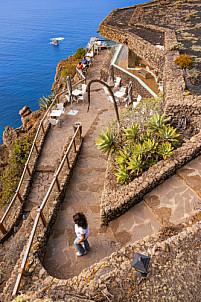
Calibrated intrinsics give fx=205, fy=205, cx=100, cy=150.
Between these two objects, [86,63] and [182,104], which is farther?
[86,63]

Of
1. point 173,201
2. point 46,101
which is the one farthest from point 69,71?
point 173,201

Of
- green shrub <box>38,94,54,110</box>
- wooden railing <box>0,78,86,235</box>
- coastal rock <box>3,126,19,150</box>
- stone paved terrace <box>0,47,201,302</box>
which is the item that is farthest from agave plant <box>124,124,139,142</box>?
coastal rock <box>3,126,19,150</box>

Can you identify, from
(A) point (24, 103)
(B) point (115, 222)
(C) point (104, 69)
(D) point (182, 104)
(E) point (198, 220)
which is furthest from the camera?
(A) point (24, 103)

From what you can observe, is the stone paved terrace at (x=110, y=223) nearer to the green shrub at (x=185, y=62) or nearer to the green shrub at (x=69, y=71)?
the green shrub at (x=185, y=62)

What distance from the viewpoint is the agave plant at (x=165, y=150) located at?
7.75 metres

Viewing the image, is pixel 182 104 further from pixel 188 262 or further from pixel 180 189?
pixel 188 262

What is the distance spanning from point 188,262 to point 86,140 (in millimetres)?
8492

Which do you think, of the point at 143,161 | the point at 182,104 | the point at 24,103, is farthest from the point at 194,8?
the point at 24,103

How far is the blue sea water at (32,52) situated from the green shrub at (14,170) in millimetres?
35823

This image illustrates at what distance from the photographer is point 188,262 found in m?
4.60

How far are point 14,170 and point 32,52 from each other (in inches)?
3393

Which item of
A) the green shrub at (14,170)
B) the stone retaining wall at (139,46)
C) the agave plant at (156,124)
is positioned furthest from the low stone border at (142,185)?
the green shrub at (14,170)

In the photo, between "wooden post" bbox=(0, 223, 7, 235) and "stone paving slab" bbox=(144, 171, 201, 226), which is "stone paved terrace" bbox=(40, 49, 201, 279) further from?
"wooden post" bbox=(0, 223, 7, 235)

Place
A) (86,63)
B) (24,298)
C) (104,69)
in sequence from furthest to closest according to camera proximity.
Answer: (86,63)
(104,69)
(24,298)
